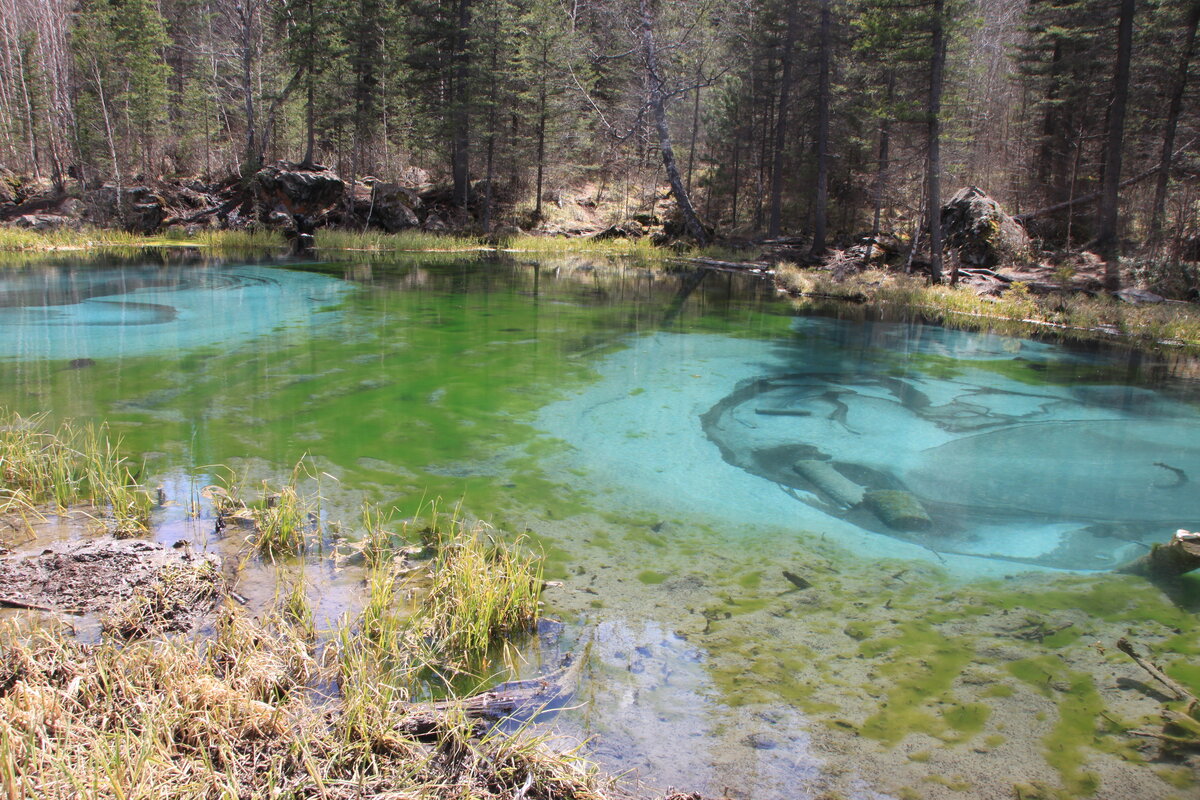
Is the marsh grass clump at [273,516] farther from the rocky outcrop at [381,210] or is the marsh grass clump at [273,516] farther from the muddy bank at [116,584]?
the rocky outcrop at [381,210]

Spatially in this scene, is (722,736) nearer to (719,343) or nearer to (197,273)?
(719,343)

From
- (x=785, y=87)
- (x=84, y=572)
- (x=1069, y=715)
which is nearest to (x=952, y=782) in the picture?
(x=1069, y=715)

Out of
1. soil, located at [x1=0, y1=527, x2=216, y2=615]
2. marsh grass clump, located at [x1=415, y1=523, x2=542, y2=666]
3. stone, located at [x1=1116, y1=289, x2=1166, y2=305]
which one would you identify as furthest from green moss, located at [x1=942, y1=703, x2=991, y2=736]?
stone, located at [x1=1116, y1=289, x2=1166, y2=305]

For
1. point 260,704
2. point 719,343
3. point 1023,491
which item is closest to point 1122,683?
point 1023,491

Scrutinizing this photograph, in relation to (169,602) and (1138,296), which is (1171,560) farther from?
(1138,296)

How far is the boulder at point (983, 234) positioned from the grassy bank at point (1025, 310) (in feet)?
8.19

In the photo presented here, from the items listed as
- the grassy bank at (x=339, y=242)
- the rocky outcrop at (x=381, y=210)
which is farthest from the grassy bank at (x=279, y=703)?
the rocky outcrop at (x=381, y=210)

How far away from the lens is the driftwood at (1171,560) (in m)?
4.58

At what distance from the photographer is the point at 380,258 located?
2377 centimetres

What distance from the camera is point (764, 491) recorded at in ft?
19.4

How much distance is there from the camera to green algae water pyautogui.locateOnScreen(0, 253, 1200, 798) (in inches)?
122

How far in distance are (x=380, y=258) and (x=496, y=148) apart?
26.7 feet

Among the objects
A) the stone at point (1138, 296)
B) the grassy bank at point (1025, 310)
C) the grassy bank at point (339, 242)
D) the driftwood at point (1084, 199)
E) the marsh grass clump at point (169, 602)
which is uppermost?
the driftwood at point (1084, 199)

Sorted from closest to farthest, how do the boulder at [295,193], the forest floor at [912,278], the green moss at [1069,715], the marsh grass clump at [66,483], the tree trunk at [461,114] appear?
the green moss at [1069,715] < the marsh grass clump at [66,483] < the forest floor at [912,278] < the boulder at [295,193] < the tree trunk at [461,114]
